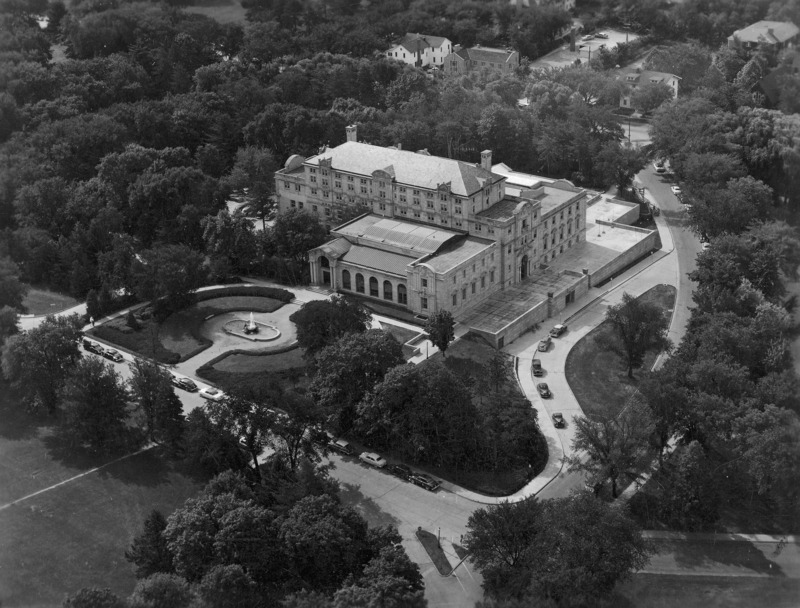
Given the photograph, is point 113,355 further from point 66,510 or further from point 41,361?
Answer: point 66,510

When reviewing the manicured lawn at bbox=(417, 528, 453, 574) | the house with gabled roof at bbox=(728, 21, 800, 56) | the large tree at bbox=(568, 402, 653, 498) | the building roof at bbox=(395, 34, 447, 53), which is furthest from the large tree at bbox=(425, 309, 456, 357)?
the building roof at bbox=(395, 34, 447, 53)

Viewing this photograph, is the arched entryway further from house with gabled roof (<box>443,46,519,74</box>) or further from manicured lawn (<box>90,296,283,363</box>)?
house with gabled roof (<box>443,46,519,74</box>)

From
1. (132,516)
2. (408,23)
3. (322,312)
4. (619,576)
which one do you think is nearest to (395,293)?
(322,312)

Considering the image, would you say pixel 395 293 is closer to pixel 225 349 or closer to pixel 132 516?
pixel 225 349

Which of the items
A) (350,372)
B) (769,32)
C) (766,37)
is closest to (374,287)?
(350,372)

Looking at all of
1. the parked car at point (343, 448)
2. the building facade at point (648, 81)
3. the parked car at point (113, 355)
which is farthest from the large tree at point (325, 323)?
the building facade at point (648, 81)

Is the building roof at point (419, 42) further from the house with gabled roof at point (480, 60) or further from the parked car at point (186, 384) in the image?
the parked car at point (186, 384)
